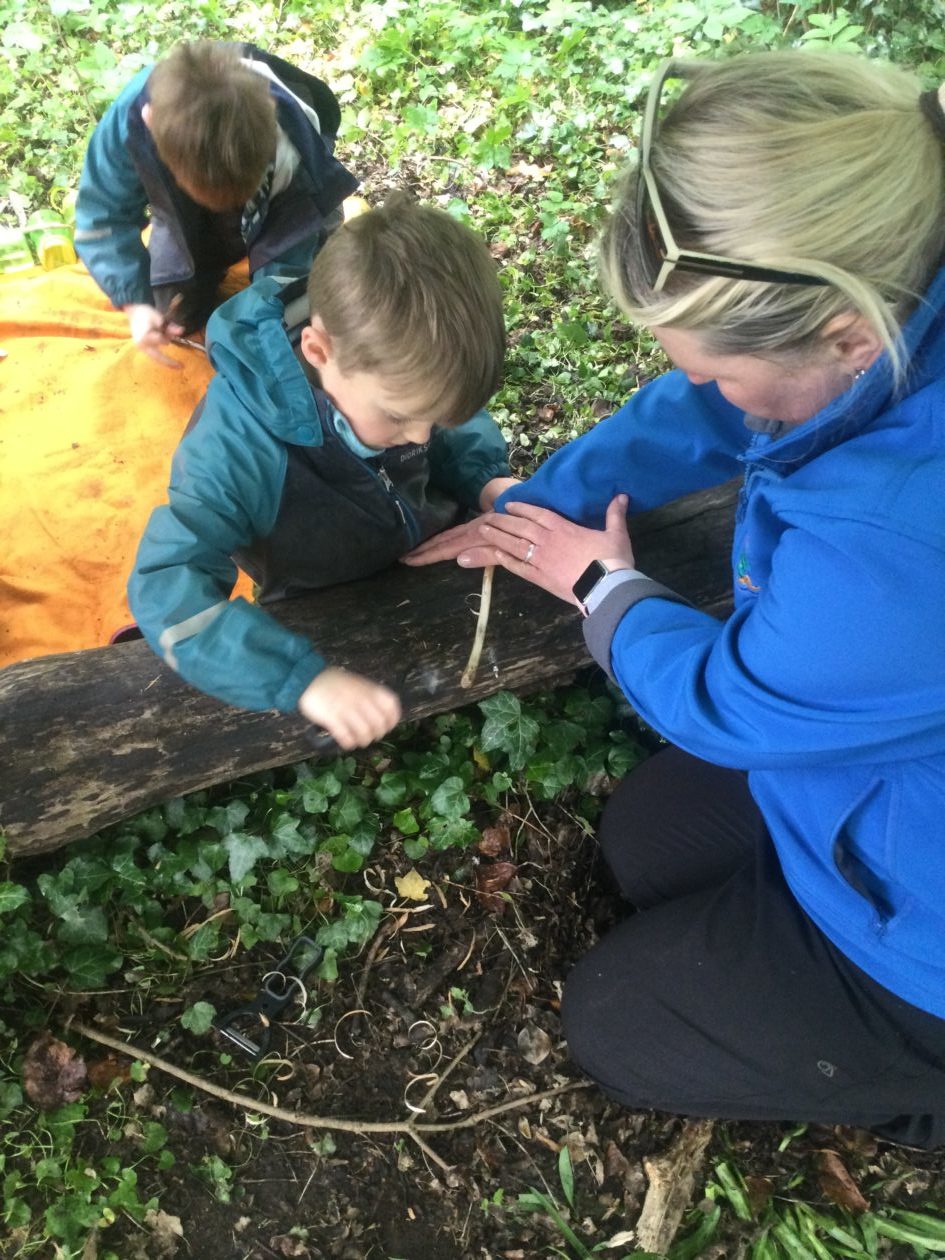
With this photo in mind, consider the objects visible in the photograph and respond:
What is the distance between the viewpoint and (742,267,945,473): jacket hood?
4.91 ft

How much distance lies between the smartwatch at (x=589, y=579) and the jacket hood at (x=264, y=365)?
29.8 inches

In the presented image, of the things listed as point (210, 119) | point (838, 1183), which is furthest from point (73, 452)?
point (838, 1183)

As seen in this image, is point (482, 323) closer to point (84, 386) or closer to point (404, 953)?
point (404, 953)

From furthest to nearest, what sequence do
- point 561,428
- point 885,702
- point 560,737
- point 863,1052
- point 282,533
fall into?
point 561,428
point 560,737
point 282,533
point 863,1052
point 885,702

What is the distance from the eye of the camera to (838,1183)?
8.07 ft

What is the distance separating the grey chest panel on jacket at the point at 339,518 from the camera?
2320mm

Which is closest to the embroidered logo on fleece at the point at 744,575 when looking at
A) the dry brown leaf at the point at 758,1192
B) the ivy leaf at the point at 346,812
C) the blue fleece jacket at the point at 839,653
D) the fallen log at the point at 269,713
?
the blue fleece jacket at the point at 839,653

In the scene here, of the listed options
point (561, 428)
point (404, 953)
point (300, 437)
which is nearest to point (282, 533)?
point (300, 437)

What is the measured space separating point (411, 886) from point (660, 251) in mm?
1859

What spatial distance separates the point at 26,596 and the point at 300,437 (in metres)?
1.49

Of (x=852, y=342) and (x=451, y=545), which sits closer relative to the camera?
(x=852, y=342)

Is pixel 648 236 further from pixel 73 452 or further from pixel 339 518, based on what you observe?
pixel 73 452

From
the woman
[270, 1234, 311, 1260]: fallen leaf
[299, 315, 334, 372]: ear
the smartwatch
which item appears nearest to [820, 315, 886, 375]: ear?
the woman

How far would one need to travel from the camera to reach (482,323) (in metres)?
1.92
